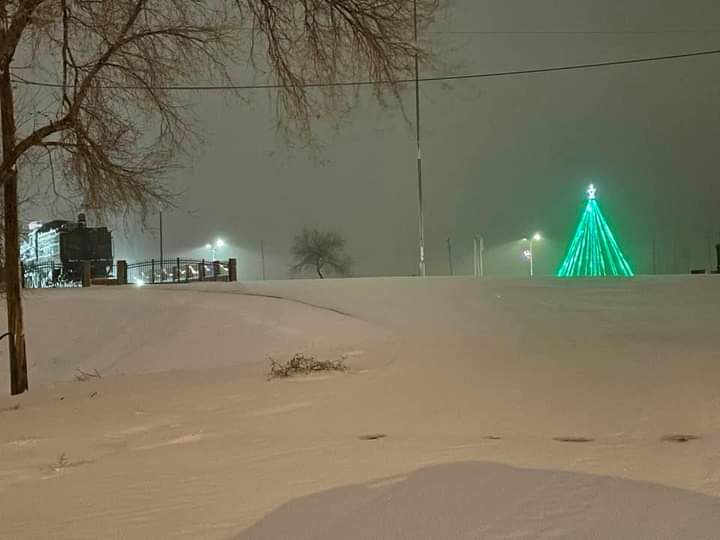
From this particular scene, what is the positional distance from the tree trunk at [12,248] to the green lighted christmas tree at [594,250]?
2406 centimetres

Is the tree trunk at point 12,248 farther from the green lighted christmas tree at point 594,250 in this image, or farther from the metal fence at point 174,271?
the metal fence at point 174,271

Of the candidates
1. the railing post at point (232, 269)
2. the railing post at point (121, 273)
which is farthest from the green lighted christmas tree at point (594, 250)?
the railing post at point (121, 273)

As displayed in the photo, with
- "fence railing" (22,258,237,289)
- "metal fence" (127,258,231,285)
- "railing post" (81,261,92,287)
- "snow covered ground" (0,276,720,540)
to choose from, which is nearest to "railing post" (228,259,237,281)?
"fence railing" (22,258,237,289)

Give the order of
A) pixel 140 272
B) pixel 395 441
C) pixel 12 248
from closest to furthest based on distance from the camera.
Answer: pixel 395 441, pixel 12 248, pixel 140 272

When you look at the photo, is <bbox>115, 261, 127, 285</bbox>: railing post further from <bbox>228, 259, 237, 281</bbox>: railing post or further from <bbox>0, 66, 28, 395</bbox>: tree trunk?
<bbox>0, 66, 28, 395</bbox>: tree trunk

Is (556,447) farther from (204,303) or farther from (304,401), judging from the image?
(204,303)

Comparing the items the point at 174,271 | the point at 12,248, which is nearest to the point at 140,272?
the point at 174,271

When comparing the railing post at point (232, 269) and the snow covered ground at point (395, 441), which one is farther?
the railing post at point (232, 269)

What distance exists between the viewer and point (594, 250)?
105ft

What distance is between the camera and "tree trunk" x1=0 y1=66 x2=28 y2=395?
1123 centimetres

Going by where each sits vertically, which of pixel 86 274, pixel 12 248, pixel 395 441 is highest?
pixel 12 248

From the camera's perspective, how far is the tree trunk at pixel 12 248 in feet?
36.8

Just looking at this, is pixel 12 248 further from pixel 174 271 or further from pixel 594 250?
pixel 174 271

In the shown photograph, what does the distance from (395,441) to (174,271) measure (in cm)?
3729
